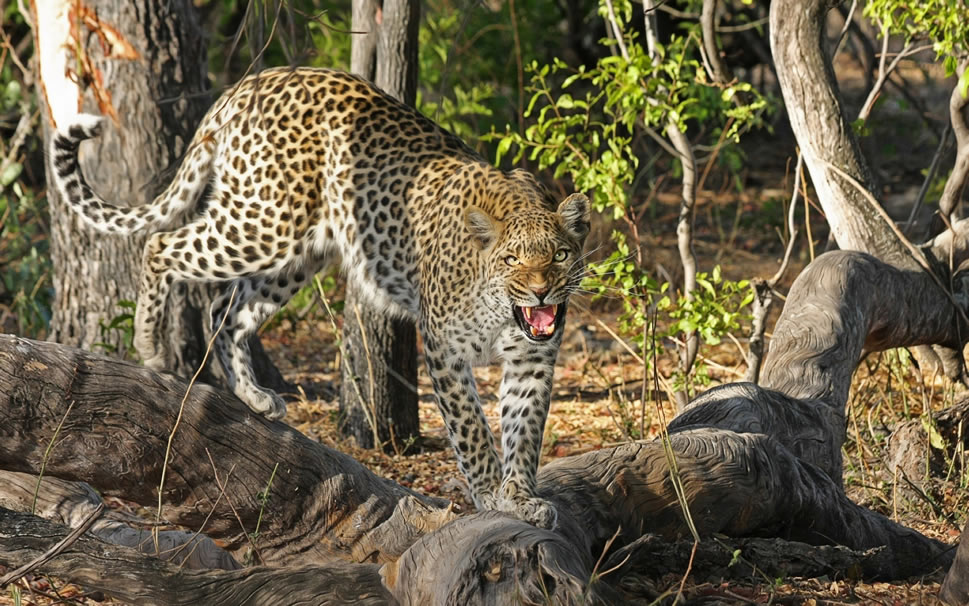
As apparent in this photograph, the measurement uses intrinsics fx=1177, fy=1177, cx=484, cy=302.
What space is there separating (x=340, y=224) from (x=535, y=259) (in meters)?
1.35

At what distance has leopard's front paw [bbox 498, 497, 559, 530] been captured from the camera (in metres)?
4.05

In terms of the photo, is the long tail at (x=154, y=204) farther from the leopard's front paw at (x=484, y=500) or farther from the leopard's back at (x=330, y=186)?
the leopard's front paw at (x=484, y=500)

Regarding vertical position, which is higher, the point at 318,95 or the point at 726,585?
the point at 318,95

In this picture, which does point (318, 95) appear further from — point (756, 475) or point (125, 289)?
point (756, 475)

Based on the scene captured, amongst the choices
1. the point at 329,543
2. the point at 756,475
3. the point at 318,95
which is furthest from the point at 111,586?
the point at 318,95

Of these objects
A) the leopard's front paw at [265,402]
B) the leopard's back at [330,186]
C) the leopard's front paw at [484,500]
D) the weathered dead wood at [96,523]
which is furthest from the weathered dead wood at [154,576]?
the leopard's back at [330,186]

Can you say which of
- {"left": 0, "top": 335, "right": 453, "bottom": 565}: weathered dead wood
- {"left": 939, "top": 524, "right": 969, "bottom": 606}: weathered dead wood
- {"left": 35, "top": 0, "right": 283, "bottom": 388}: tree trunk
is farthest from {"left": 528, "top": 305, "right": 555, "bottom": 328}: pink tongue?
{"left": 35, "top": 0, "right": 283, "bottom": 388}: tree trunk

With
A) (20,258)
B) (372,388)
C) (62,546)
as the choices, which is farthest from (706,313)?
(20,258)

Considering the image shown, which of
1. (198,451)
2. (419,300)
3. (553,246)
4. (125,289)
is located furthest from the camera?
(125,289)

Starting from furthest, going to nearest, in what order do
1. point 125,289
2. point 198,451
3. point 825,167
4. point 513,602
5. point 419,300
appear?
point 125,289 < point 825,167 < point 419,300 < point 198,451 < point 513,602

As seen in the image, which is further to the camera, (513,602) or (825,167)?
(825,167)

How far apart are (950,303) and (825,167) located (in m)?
1.01

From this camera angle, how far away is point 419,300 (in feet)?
18.3

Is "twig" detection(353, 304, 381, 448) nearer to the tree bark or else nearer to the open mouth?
the tree bark
